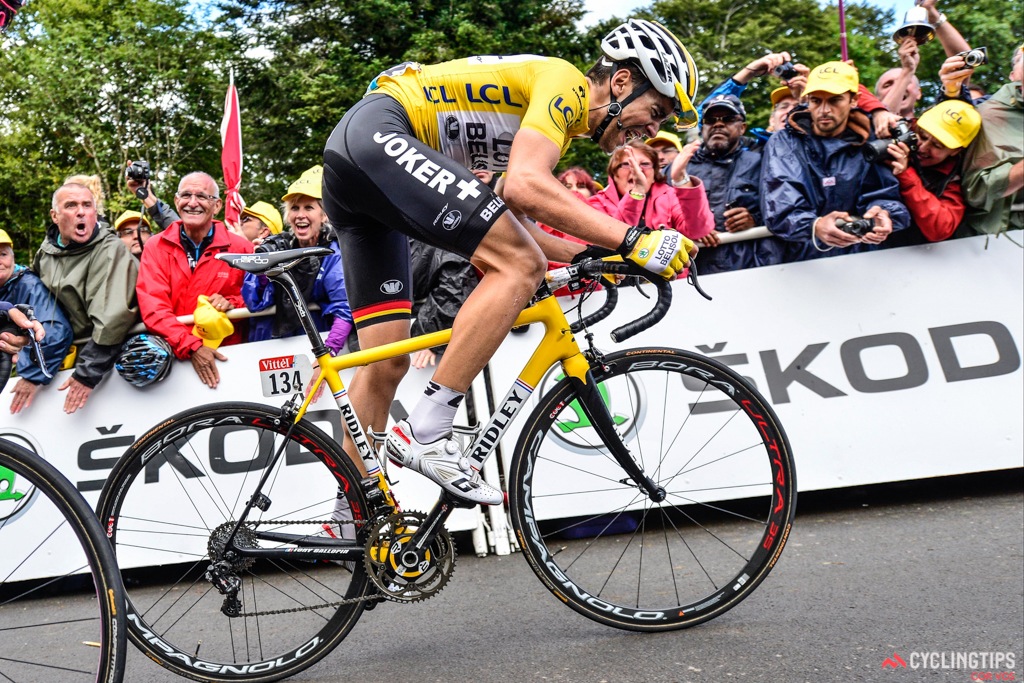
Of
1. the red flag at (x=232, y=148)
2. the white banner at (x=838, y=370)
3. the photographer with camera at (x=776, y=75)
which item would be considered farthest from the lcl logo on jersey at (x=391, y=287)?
the red flag at (x=232, y=148)

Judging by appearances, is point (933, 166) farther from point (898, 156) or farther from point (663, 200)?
point (663, 200)

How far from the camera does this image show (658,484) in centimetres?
352

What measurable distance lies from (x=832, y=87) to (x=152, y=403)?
436cm

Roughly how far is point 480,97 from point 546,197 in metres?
0.55

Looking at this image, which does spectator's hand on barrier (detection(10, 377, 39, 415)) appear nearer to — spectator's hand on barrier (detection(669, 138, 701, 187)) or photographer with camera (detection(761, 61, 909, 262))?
spectator's hand on barrier (detection(669, 138, 701, 187))

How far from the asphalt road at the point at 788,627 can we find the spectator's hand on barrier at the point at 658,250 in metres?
1.31

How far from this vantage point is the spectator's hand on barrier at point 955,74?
5832mm

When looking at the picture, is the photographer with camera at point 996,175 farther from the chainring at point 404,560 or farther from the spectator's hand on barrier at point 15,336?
the spectator's hand on barrier at point 15,336

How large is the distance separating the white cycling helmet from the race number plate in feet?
8.77

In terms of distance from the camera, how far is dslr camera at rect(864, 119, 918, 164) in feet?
17.3

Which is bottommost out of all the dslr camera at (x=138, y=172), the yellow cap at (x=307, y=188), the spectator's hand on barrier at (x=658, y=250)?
the spectator's hand on barrier at (x=658, y=250)

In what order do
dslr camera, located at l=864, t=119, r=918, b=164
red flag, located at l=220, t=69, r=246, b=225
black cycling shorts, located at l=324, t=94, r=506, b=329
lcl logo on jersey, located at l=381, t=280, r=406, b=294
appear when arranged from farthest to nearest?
red flag, located at l=220, t=69, r=246, b=225 → dslr camera, located at l=864, t=119, r=918, b=164 → lcl logo on jersey, located at l=381, t=280, r=406, b=294 → black cycling shorts, located at l=324, t=94, r=506, b=329

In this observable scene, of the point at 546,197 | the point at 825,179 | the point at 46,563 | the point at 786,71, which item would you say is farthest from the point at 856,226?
the point at 46,563

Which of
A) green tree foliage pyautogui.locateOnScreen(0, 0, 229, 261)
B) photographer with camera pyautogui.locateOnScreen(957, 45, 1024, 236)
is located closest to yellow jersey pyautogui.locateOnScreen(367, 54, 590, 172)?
photographer with camera pyautogui.locateOnScreen(957, 45, 1024, 236)
